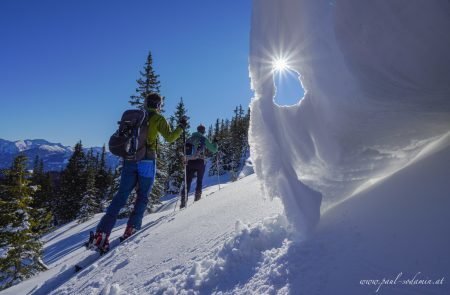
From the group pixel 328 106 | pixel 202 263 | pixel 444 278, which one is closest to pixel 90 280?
pixel 202 263

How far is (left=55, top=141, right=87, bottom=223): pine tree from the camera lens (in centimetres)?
5203

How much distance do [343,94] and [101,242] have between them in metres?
5.58

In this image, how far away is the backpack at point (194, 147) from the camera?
33.5ft

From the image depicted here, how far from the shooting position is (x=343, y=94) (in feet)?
8.45

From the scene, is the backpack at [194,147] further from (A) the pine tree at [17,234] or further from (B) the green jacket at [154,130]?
(A) the pine tree at [17,234]

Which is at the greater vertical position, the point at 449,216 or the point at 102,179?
the point at 102,179

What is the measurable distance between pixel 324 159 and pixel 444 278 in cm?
130

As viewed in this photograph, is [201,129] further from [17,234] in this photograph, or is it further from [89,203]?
[89,203]

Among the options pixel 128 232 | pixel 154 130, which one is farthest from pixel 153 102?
pixel 128 232

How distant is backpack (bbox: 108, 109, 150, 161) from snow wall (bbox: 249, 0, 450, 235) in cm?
266

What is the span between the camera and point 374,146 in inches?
112

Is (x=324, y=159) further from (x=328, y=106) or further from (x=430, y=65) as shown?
(x=430, y=65)

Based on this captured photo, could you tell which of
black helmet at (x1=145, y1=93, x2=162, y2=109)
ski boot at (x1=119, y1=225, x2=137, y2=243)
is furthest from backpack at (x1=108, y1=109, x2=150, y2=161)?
ski boot at (x1=119, y1=225, x2=137, y2=243)

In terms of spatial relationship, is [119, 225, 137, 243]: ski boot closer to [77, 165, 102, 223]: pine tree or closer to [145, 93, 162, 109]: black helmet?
[145, 93, 162, 109]: black helmet
